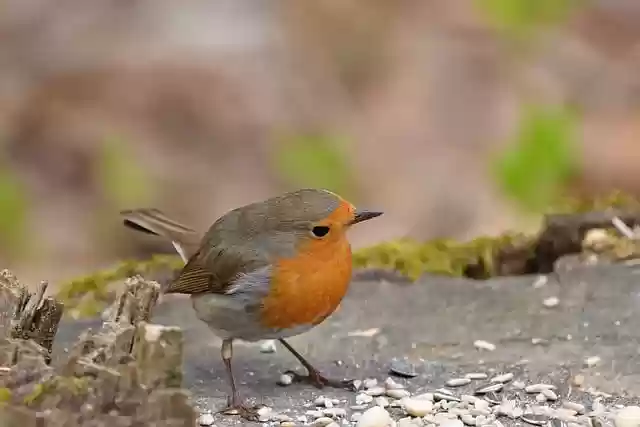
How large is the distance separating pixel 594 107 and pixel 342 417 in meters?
4.73

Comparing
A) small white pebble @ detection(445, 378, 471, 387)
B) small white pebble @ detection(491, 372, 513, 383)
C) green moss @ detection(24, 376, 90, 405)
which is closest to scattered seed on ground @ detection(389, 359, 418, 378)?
small white pebble @ detection(445, 378, 471, 387)

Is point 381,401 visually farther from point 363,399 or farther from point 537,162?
point 537,162

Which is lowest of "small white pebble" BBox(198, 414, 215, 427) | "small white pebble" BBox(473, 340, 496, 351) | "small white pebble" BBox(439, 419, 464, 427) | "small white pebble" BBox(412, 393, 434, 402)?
"small white pebble" BBox(439, 419, 464, 427)

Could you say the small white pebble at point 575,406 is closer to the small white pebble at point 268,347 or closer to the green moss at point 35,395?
the small white pebble at point 268,347

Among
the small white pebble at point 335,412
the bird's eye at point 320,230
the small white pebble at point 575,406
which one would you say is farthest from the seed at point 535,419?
the bird's eye at point 320,230

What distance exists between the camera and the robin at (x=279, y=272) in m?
2.58

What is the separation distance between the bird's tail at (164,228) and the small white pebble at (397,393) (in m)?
0.94

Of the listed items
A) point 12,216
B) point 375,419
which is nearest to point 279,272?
point 375,419

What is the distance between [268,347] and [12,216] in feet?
9.42

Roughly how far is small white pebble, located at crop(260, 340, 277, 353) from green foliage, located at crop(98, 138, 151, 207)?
9.01ft

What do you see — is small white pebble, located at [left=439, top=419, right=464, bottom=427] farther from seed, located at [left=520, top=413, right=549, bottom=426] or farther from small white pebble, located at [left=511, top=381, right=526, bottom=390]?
small white pebble, located at [left=511, top=381, right=526, bottom=390]

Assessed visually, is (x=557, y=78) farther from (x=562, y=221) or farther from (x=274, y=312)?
(x=274, y=312)

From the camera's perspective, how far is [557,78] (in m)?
6.63

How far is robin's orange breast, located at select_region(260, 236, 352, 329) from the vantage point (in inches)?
101
